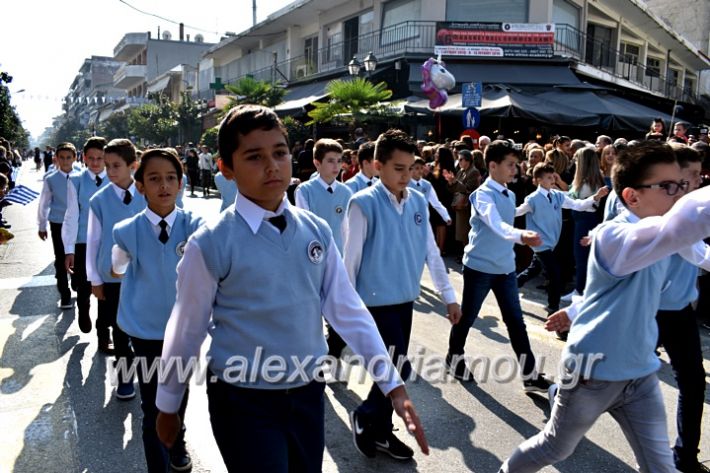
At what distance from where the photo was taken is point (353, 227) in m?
3.88

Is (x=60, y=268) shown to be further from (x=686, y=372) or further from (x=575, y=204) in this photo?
(x=686, y=372)

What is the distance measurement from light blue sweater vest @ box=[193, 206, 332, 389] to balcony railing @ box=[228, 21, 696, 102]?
2081 cm

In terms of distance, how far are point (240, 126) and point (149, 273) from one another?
5.28 feet

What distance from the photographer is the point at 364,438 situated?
12.6 ft

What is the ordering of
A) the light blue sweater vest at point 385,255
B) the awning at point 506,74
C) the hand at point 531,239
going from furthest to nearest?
the awning at point 506,74
the hand at point 531,239
the light blue sweater vest at point 385,255

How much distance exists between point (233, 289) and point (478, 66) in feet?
69.1

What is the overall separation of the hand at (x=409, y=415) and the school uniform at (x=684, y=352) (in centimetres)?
203

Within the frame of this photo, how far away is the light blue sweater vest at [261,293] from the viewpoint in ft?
7.20

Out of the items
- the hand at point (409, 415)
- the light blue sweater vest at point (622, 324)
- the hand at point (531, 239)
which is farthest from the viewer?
the hand at point (531, 239)

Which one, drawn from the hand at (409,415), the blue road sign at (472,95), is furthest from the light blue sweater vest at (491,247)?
the blue road sign at (472,95)

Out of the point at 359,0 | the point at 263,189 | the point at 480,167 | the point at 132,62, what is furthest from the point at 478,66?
the point at 132,62

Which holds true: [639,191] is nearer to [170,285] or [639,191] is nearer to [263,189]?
[263,189]

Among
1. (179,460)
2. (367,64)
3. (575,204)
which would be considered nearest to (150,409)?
(179,460)

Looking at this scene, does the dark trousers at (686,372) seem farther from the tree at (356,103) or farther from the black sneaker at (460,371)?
the tree at (356,103)
